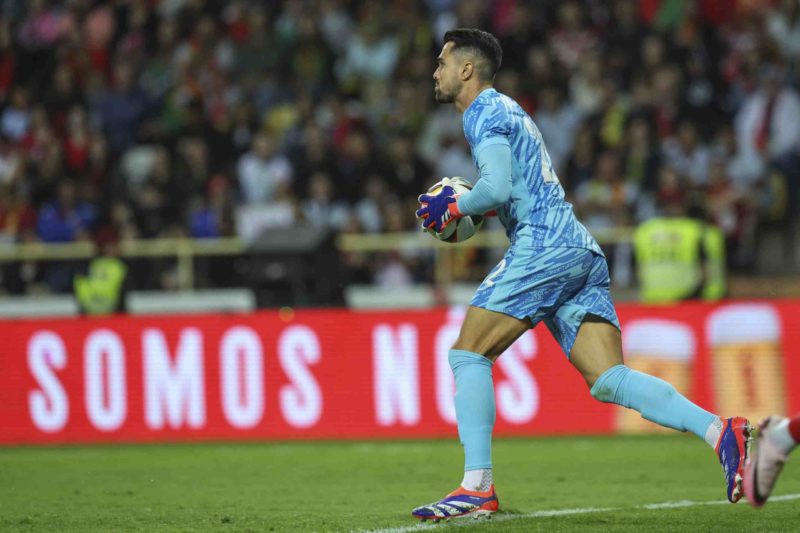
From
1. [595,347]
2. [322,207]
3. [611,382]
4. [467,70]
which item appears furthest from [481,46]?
[322,207]

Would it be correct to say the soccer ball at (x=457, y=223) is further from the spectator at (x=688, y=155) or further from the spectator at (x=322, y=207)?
the spectator at (x=322, y=207)

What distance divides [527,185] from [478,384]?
97 cm

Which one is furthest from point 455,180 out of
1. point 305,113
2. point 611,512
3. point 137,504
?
point 305,113

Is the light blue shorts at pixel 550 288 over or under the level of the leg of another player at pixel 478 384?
over

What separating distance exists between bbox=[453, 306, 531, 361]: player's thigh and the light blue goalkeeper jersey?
380 mm

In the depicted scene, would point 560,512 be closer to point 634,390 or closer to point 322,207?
point 634,390

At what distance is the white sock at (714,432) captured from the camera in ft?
20.4

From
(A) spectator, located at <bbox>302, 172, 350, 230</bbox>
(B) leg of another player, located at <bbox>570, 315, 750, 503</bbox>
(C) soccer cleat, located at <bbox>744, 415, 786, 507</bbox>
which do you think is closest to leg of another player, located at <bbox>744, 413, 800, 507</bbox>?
(C) soccer cleat, located at <bbox>744, 415, 786, 507</bbox>

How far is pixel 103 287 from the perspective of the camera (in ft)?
47.5

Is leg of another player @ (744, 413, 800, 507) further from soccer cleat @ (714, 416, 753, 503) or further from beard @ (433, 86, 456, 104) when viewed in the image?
beard @ (433, 86, 456, 104)

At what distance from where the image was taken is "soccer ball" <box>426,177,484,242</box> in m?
6.57

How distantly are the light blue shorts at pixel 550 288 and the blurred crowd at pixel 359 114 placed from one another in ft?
A: 24.7

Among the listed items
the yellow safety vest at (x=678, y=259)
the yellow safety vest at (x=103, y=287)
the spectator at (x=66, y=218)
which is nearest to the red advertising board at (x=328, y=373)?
the yellow safety vest at (x=678, y=259)

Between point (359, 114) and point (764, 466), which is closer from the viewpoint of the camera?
point (764, 466)
